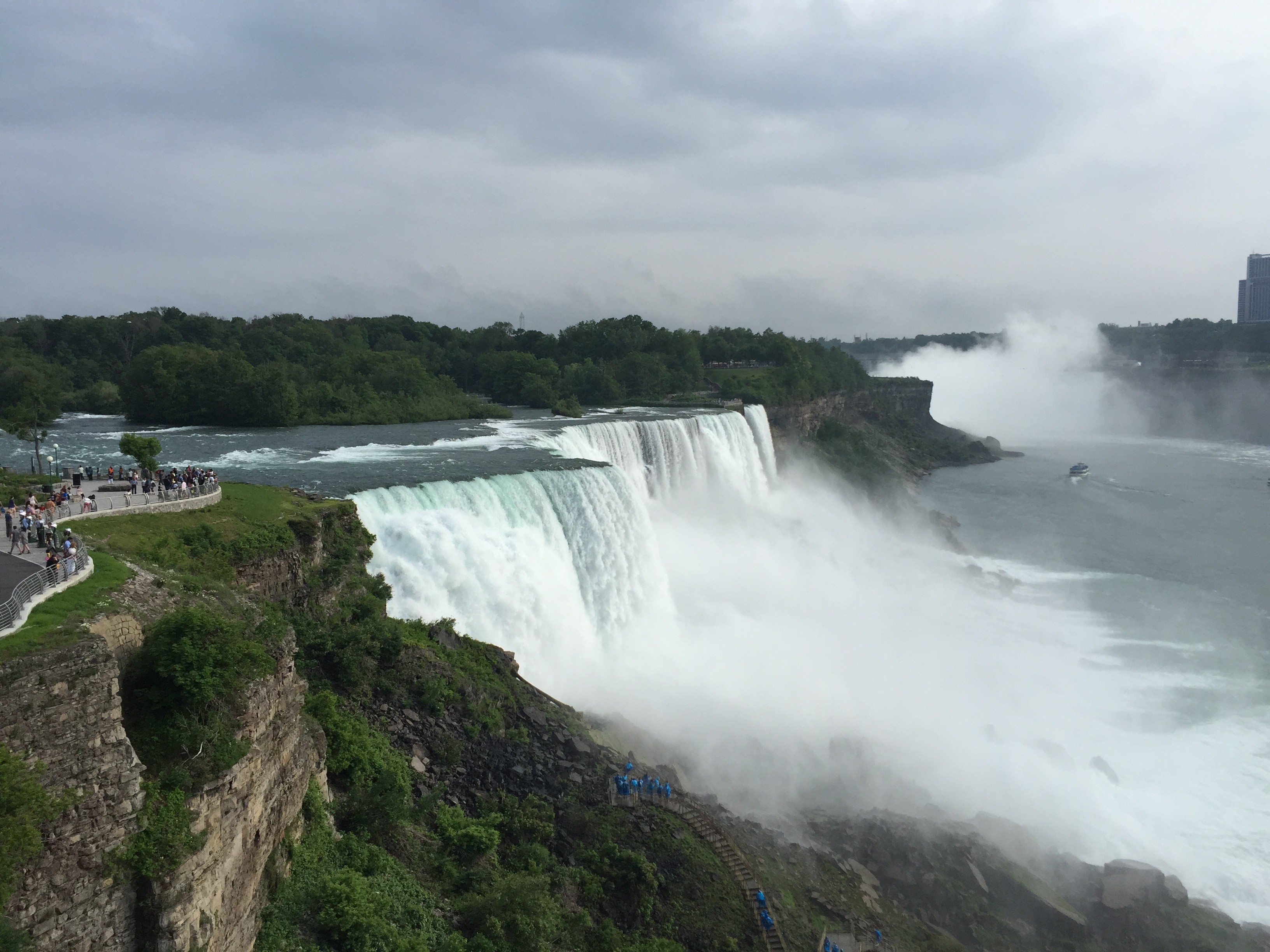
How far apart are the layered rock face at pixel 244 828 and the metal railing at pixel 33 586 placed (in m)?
2.14

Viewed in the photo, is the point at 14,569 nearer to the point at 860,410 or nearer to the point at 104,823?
the point at 104,823

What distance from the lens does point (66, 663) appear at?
6941 mm

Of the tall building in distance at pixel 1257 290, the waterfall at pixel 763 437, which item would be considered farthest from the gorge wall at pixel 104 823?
the tall building in distance at pixel 1257 290

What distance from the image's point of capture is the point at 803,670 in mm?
22062

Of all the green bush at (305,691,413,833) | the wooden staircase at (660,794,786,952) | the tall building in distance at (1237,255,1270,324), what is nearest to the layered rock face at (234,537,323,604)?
the green bush at (305,691,413,833)

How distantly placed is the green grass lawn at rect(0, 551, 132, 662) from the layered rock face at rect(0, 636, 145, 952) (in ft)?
0.90

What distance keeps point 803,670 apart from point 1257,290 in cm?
18273

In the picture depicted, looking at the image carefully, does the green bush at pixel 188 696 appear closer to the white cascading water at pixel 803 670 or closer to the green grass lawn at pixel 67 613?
the green grass lawn at pixel 67 613

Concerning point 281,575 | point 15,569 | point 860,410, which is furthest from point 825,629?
point 860,410

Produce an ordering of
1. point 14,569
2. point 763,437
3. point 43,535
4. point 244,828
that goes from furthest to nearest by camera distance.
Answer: point 763,437 → point 43,535 → point 14,569 → point 244,828

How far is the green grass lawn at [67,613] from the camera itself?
7145 millimetres

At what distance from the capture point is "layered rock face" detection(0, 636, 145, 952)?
21.0 ft

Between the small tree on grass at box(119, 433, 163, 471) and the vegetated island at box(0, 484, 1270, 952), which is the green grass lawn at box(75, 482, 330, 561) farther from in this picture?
the small tree on grass at box(119, 433, 163, 471)

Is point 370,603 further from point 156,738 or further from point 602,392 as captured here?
point 602,392
